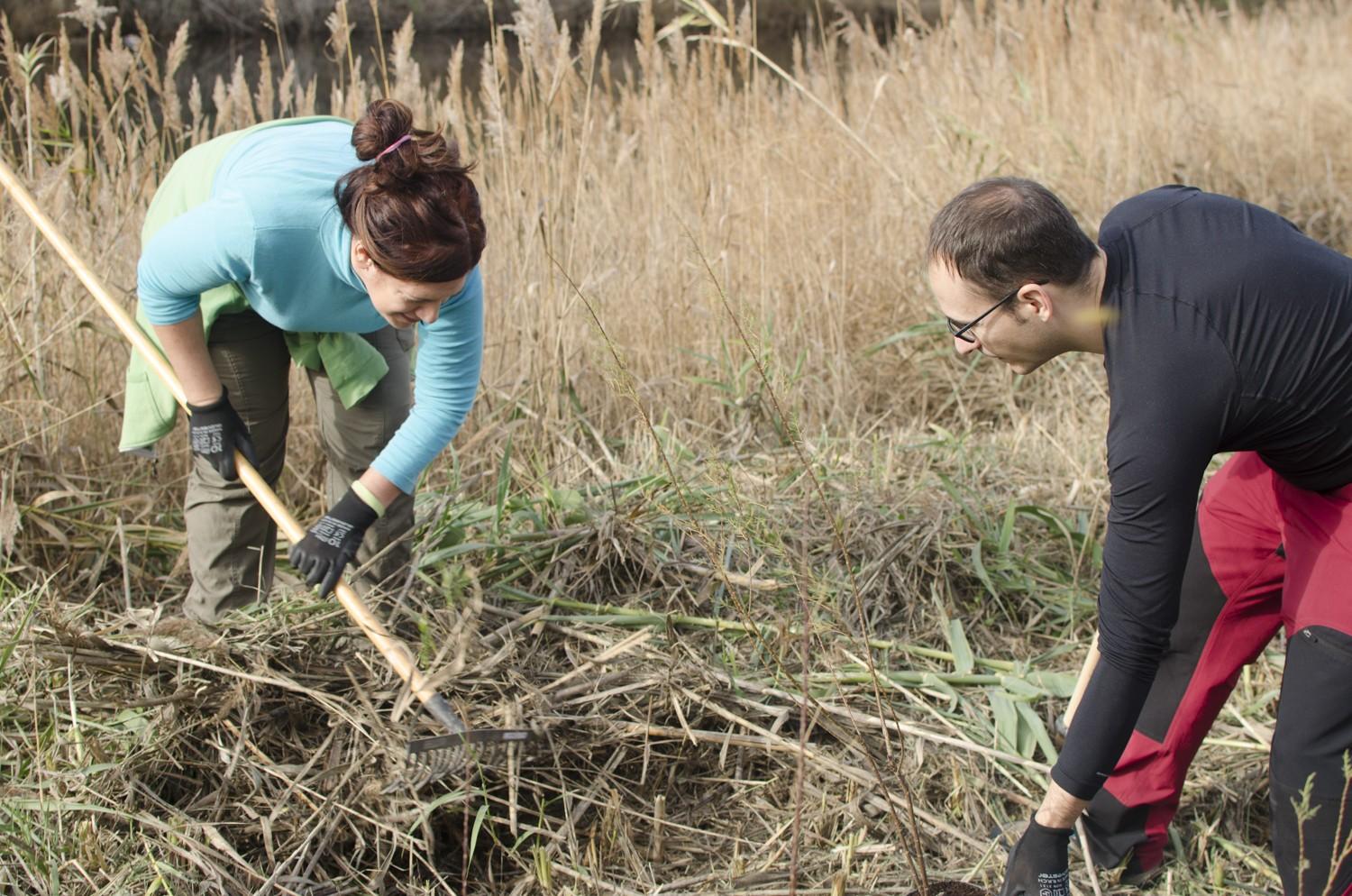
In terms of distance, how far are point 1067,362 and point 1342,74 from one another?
13.5 feet

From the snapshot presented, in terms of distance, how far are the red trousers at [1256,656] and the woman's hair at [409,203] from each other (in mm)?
1490

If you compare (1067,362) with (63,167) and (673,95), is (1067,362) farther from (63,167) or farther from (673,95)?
(63,167)

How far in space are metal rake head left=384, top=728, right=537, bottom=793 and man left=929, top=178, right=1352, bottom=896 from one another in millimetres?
954

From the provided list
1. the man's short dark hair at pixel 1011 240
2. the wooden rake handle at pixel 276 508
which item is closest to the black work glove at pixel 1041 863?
the man's short dark hair at pixel 1011 240

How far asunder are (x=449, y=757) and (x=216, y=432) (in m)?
0.84

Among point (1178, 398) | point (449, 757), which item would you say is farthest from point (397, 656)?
point (1178, 398)

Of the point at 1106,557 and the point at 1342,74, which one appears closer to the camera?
the point at 1106,557

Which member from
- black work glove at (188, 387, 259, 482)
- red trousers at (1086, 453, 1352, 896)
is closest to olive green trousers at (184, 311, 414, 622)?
black work glove at (188, 387, 259, 482)

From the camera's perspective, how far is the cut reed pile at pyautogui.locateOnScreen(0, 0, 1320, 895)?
2.21 m

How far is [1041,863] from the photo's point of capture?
Result: 1.90m

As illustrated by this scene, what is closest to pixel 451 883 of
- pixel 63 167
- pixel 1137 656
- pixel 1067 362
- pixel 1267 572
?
pixel 1137 656

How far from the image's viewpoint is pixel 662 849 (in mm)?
2328

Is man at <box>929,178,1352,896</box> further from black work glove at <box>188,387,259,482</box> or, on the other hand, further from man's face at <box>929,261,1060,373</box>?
black work glove at <box>188,387,259,482</box>

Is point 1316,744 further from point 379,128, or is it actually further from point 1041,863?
point 379,128
